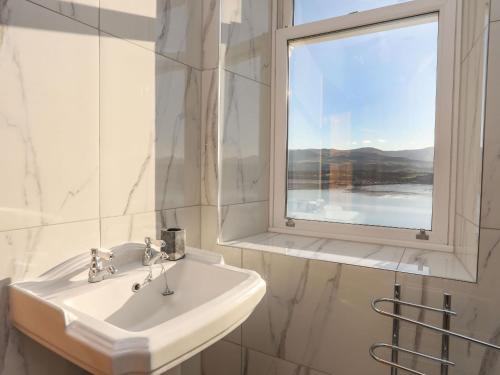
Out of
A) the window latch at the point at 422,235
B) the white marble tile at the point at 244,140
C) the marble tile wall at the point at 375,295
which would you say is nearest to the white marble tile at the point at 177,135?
the white marble tile at the point at 244,140

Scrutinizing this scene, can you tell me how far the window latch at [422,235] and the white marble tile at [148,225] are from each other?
99 cm

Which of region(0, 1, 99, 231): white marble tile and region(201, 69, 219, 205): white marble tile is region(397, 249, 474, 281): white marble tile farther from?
region(0, 1, 99, 231): white marble tile

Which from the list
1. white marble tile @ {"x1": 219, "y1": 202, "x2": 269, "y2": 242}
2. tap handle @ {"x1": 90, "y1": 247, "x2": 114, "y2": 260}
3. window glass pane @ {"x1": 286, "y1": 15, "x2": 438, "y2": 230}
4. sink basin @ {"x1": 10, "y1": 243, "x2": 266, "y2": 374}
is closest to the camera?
sink basin @ {"x1": 10, "y1": 243, "x2": 266, "y2": 374}

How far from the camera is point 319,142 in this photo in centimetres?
171

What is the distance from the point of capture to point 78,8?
41.3 inches

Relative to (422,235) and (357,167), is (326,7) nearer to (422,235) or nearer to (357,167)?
(357,167)

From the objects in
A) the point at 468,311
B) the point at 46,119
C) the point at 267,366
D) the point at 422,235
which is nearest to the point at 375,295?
the point at 468,311

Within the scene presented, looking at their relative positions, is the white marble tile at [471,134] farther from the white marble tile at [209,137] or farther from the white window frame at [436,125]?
the white marble tile at [209,137]

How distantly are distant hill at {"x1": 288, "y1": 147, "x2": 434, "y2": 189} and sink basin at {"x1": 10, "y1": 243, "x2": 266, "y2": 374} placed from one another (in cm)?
76

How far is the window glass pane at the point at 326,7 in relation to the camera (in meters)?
1.57

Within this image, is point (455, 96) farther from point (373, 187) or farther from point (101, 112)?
point (101, 112)

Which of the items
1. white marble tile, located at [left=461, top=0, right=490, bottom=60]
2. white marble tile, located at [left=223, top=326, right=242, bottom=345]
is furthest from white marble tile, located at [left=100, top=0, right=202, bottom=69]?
white marble tile, located at [left=223, top=326, right=242, bottom=345]

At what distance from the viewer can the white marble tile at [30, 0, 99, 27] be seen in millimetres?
982

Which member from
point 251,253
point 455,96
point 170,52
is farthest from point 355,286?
point 170,52
